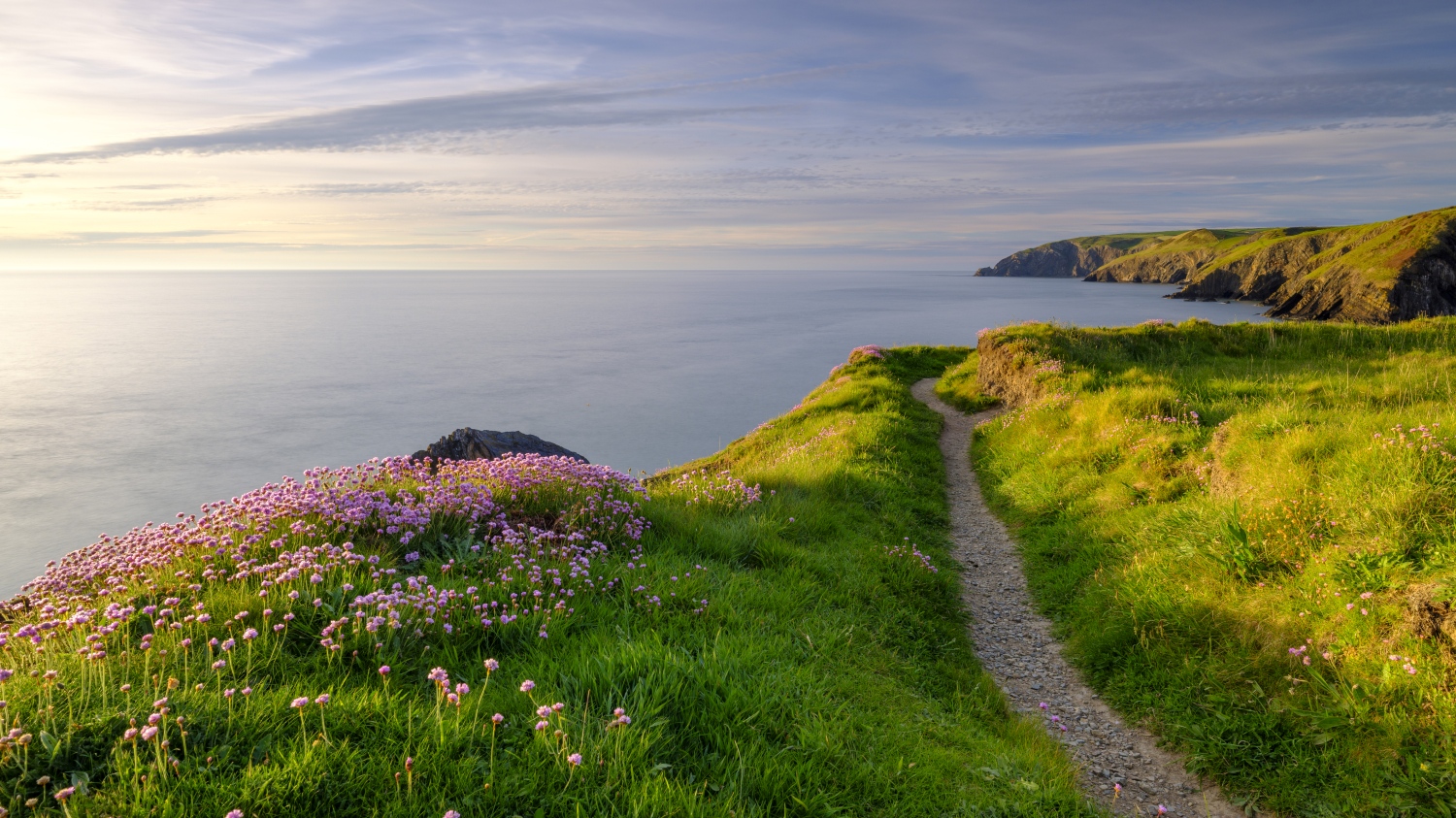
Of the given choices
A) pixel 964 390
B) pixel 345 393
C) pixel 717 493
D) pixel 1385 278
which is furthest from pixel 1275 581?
pixel 1385 278

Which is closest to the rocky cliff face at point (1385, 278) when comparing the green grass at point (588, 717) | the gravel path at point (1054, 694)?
the gravel path at point (1054, 694)

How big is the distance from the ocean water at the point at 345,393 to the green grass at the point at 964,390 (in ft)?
52.9

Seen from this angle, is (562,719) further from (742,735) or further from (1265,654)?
(1265,654)

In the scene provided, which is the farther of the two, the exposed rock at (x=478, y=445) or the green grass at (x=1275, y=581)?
the exposed rock at (x=478, y=445)

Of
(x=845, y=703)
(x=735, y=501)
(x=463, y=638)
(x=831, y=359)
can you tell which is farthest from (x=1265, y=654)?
(x=831, y=359)

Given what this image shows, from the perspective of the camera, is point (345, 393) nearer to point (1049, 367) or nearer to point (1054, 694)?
point (1049, 367)

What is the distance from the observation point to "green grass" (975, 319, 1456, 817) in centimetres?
589

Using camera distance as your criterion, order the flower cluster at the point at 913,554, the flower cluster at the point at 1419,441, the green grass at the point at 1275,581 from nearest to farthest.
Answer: the green grass at the point at 1275,581, the flower cluster at the point at 1419,441, the flower cluster at the point at 913,554

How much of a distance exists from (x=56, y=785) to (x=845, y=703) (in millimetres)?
5033

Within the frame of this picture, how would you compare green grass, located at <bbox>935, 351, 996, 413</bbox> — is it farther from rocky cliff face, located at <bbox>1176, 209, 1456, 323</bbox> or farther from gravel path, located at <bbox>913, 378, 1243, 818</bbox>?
rocky cliff face, located at <bbox>1176, 209, 1456, 323</bbox>

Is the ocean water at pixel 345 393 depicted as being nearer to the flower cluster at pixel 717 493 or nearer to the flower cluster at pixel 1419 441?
the flower cluster at pixel 717 493

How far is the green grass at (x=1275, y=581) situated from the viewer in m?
5.89

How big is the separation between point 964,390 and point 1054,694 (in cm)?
2248

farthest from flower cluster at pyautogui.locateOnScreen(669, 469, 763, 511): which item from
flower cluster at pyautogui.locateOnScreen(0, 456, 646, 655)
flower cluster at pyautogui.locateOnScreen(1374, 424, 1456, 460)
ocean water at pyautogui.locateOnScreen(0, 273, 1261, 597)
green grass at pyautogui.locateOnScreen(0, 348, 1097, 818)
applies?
ocean water at pyautogui.locateOnScreen(0, 273, 1261, 597)
